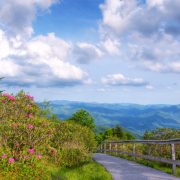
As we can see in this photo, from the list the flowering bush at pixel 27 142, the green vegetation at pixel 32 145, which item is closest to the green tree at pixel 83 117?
the green vegetation at pixel 32 145

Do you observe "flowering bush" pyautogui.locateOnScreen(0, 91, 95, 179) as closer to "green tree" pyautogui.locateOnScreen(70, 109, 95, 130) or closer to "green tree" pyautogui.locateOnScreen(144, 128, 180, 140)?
"green tree" pyautogui.locateOnScreen(144, 128, 180, 140)

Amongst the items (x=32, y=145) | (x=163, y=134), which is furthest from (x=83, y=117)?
(x=32, y=145)

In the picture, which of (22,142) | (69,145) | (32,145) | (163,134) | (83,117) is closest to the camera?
(22,142)

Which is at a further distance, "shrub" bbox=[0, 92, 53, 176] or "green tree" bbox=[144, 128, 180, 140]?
"green tree" bbox=[144, 128, 180, 140]

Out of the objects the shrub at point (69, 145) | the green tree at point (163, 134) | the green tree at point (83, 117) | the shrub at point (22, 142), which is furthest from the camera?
the green tree at point (83, 117)

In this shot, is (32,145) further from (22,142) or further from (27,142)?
(22,142)

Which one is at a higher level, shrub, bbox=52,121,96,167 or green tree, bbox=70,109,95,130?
green tree, bbox=70,109,95,130

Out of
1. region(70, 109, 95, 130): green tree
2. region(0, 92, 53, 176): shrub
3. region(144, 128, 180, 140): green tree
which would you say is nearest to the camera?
region(0, 92, 53, 176): shrub

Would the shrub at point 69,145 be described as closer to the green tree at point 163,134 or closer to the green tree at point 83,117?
the green tree at point 163,134

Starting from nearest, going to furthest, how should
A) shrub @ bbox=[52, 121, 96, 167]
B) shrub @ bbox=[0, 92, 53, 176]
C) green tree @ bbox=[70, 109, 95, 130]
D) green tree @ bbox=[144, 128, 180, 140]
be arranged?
shrub @ bbox=[0, 92, 53, 176], shrub @ bbox=[52, 121, 96, 167], green tree @ bbox=[144, 128, 180, 140], green tree @ bbox=[70, 109, 95, 130]

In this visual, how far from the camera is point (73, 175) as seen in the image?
15.1m

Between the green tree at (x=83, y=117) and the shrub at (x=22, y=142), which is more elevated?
the green tree at (x=83, y=117)

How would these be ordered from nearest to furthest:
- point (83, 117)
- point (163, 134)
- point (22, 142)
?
point (22, 142)
point (163, 134)
point (83, 117)

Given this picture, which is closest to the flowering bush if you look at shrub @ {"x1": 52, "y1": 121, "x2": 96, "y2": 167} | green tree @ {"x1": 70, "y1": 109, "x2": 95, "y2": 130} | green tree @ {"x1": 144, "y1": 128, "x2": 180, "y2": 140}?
shrub @ {"x1": 52, "y1": 121, "x2": 96, "y2": 167}
